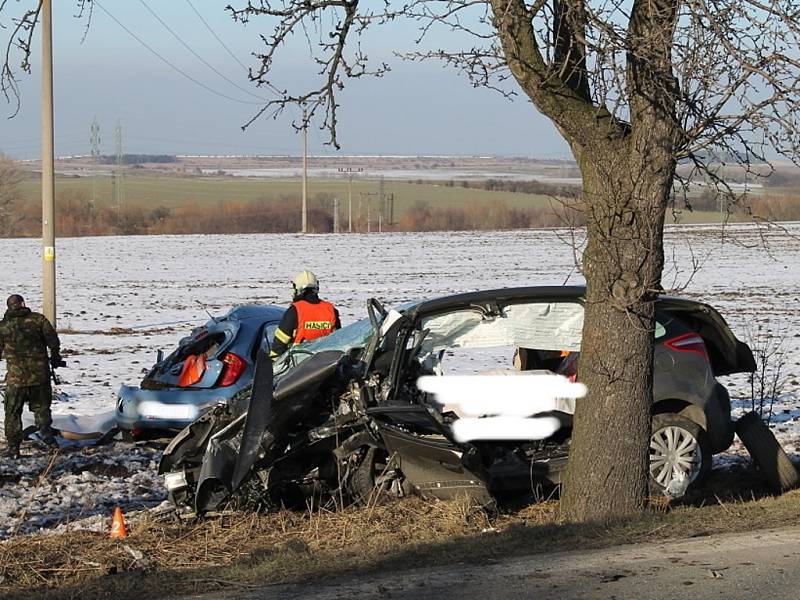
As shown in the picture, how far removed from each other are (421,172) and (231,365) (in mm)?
150908

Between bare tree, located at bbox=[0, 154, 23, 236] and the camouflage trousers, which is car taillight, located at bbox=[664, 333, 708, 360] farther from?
bare tree, located at bbox=[0, 154, 23, 236]

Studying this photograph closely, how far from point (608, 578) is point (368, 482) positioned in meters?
2.75

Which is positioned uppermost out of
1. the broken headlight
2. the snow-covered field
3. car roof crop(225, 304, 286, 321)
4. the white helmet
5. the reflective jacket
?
the white helmet

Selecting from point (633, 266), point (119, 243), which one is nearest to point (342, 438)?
point (633, 266)

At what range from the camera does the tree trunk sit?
6891 mm

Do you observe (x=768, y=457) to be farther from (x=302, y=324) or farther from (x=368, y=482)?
(x=302, y=324)

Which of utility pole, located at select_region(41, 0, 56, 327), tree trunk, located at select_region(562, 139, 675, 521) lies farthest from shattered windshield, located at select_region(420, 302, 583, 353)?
utility pole, located at select_region(41, 0, 56, 327)

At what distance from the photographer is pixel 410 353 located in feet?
27.3

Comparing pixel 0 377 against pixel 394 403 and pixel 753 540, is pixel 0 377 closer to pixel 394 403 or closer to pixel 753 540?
pixel 394 403

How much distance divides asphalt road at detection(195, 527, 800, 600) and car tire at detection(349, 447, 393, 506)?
6.51ft

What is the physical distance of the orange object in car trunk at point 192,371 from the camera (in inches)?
457

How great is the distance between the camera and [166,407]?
1159 cm

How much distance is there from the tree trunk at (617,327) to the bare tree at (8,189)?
2777 inches

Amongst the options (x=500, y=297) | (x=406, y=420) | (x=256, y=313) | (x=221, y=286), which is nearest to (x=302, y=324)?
(x=256, y=313)
